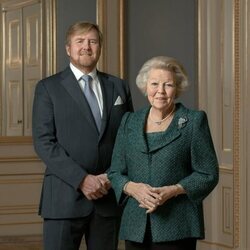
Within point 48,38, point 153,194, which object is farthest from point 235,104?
point 153,194

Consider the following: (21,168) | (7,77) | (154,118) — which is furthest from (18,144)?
(154,118)

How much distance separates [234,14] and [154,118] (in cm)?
248

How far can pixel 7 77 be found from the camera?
584cm

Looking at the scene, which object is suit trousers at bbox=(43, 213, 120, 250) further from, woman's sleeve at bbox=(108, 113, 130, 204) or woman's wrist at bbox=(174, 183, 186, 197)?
woman's wrist at bbox=(174, 183, 186, 197)

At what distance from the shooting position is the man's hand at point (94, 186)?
8.73 feet

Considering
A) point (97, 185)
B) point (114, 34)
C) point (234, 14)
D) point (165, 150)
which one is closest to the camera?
point (165, 150)

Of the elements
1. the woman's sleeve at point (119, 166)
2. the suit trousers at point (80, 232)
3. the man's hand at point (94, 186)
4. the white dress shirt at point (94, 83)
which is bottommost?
the suit trousers at point (80, 232)

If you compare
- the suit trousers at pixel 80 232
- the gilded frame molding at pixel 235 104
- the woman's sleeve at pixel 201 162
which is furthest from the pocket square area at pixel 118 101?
the gilded frame molding at pixel 235 104

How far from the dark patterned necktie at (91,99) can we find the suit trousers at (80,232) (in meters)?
0.37

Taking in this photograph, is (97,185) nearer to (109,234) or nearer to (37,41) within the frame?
(109,234)

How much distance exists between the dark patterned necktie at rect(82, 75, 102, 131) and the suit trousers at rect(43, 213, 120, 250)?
37cm

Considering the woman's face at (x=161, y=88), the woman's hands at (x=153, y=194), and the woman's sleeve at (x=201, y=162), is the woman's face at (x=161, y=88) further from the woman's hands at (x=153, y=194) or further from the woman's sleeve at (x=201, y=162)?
the woman's hands at (x=153, y=194)

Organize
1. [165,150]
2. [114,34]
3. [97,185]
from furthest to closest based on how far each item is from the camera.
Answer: [114,34]
[97,185]
[165,150]

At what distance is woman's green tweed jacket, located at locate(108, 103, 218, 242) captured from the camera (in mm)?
2279
